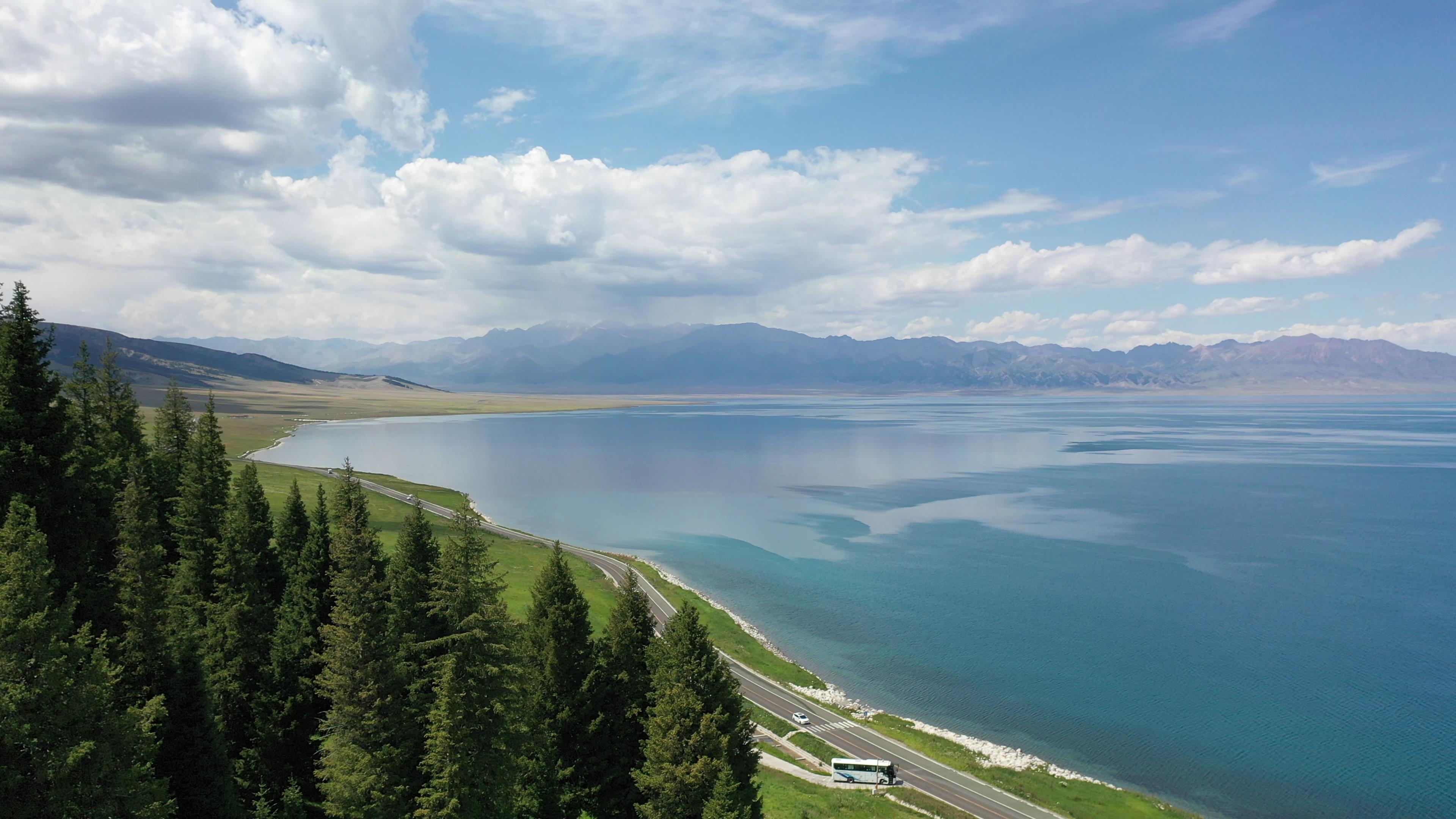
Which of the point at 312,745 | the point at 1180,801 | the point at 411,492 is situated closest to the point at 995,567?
the point at 1180,801

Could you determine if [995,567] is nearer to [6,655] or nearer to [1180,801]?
[1180,801]

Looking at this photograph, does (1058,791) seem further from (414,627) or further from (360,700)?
(360,700)

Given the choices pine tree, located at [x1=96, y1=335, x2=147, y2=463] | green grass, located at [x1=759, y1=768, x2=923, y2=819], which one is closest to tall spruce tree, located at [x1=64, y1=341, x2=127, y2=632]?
pine tree, located at [x1=96, y1=335, x2=147, y2=463]

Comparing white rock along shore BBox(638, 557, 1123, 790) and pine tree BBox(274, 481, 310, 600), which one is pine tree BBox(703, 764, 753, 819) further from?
white rock along shore BBox(638, 557, 1123, 790)

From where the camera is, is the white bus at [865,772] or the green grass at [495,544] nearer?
the white bus at [865,772]

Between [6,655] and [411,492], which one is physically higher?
[6,655]

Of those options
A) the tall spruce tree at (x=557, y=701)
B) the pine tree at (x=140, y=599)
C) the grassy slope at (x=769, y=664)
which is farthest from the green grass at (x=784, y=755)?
the pine tree at (x=140, y=599)

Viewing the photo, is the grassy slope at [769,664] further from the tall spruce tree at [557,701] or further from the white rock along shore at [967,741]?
the tall spruce tree at [557,701]
